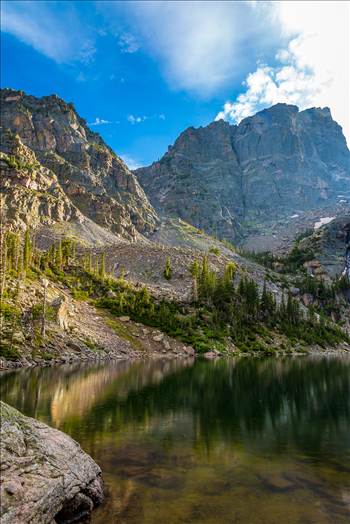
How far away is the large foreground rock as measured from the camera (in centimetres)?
1072

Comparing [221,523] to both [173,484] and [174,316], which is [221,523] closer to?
[173,484]

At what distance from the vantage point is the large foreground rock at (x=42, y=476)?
10719 mm

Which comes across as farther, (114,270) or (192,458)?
(114,270)

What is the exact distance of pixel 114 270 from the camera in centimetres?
14788

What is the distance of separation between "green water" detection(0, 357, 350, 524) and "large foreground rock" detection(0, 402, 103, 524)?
101cm

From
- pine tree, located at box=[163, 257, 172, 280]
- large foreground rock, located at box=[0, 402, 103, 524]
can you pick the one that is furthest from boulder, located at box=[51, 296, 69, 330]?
pine tree, located at box=[163, 257, 172, 280]

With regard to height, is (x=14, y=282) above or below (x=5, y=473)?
above

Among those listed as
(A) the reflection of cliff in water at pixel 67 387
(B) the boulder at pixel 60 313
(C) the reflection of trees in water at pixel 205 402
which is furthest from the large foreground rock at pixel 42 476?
(B) the boulder at pixel 60 313

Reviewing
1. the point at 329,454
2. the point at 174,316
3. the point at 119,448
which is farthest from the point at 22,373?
the point at 174,316

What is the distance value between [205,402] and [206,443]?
567 inches

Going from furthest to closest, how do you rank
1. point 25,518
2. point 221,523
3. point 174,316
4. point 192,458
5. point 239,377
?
1. point 174,316
2. point 239,377
3. point 192,458
4. point 221,523
5. point 25,518

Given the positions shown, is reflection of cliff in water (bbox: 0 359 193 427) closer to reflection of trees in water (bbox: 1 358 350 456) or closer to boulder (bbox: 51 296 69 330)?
reflection of trees in water (bbox: 1 358 350 456)

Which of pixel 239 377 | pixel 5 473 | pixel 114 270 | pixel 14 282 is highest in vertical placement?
pixel 114 270

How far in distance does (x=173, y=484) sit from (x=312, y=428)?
14.9 m
